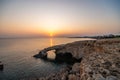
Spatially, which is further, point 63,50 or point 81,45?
point 63,50

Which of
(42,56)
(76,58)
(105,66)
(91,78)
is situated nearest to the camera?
(91,78)

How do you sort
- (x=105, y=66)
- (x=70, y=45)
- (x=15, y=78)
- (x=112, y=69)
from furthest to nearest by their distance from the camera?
(x=70, y=45), (x=15, y=78), (x=105, y=66), (x=112, y=69)

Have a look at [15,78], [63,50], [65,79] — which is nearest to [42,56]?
[63,50]

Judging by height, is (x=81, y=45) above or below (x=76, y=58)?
above

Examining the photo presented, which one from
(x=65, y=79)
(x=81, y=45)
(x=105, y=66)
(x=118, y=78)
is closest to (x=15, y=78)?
(x=65, y=79)

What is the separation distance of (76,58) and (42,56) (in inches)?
598

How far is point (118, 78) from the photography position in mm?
8789

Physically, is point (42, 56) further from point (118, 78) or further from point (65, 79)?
point (118, 78)

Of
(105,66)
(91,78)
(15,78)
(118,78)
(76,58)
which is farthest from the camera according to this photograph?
(76,58)

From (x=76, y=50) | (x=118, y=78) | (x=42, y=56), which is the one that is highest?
(x=118, y=78)

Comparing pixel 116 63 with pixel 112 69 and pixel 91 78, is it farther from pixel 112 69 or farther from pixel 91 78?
pixel 91 78

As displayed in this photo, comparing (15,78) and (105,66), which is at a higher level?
(105,66)

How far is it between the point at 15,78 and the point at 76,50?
2256 cm

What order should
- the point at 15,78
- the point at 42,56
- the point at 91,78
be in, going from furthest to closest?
the point at 42,56, the point at 15,78, the point at 91,78
